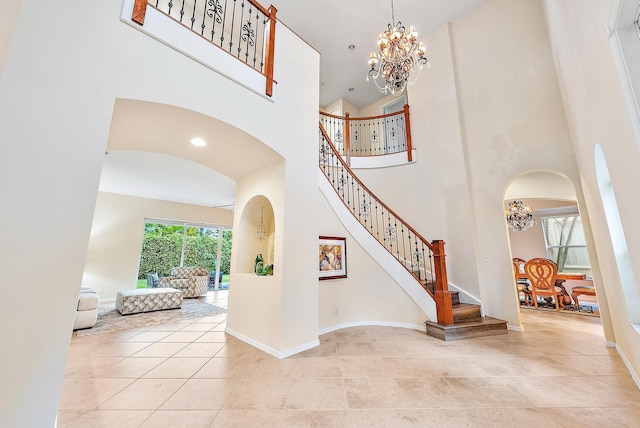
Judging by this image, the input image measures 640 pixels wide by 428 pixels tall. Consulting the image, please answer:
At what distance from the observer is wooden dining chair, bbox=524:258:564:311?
525 cm

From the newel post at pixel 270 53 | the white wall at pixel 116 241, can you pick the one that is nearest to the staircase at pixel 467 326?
the newel post at pixel 270 53

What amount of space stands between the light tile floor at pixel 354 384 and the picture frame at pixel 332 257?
997 mm

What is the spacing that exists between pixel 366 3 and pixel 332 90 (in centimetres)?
266

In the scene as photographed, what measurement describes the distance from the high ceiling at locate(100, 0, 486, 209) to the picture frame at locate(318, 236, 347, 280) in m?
1.64

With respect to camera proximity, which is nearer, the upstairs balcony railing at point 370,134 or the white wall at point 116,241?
the upstairs balcony railing at point 370,134

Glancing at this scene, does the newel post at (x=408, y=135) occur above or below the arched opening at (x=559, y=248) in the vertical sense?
above

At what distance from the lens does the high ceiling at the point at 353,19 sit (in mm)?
5035

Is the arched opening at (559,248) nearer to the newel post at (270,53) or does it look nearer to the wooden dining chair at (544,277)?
the wooden dining chair at (544,277)

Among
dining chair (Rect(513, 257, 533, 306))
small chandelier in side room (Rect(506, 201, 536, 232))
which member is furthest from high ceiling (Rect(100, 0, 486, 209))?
dining chair (Rect(513, 257, 533, 306))

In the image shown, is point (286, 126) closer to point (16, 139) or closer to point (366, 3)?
point (16, 139)

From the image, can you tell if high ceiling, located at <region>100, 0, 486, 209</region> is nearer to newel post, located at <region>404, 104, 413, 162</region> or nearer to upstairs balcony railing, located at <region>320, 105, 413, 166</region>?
upstairs balcony railing, located at <region>320, 105, 413, 166</region>

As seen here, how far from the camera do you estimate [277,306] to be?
3.08m

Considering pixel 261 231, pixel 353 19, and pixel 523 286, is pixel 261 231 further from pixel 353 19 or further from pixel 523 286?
pixel 523 286

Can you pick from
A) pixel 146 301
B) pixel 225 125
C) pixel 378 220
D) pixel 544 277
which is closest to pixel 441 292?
pixel 378 220
